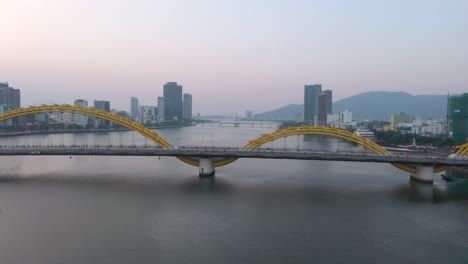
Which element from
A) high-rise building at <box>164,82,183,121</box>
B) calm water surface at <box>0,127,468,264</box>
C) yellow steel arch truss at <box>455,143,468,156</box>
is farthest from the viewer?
high-rise building at <box>164,82,183,121</box>

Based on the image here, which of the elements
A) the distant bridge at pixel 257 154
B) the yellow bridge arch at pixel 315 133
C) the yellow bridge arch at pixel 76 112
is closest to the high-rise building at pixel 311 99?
the yellow bridge arch at pixel 315 133

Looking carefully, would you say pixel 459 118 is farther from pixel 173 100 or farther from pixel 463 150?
pixel 173 100

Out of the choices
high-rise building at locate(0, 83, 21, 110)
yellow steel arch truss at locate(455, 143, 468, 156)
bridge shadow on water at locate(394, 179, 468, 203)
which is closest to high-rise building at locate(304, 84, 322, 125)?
high-rise building at locate(0, 83, 21, 110)

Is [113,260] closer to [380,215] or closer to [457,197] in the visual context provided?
[380,215]

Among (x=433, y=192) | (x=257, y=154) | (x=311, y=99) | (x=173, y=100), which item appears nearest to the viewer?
(x=433, y=192)

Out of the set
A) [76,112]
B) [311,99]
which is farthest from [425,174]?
[311,99]

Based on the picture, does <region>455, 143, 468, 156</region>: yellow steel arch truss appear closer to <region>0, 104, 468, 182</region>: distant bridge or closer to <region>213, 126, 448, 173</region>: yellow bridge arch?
<region>0, 104, 468, 182</region>: distant bridge
